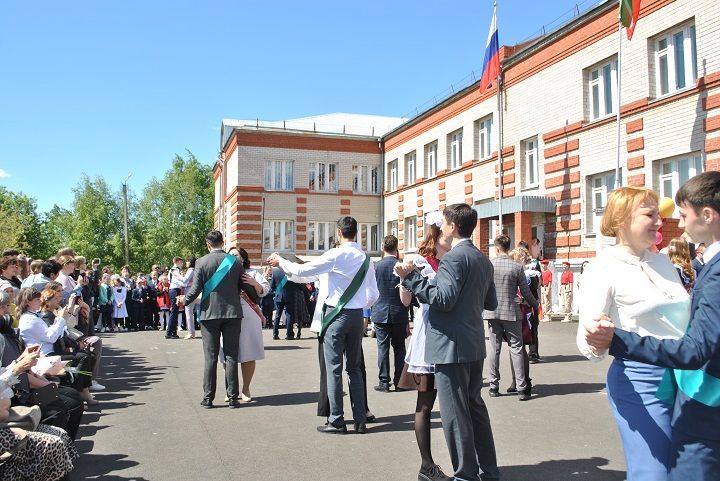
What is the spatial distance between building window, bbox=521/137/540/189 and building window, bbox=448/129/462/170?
540cm

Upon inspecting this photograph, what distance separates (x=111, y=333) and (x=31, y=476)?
16.4 m

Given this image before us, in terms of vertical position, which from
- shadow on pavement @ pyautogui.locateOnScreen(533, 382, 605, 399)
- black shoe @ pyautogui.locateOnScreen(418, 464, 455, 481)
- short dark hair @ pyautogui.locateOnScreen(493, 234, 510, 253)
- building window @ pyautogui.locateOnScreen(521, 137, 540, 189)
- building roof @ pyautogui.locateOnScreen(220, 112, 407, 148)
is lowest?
black shoe @ pyautogui.locateOnScreen(418, 464, 455, 481)

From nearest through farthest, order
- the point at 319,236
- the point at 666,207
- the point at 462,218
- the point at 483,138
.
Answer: the point at 666,207 < the point at 462,218 < the point at 483,138 < the point at 319,236

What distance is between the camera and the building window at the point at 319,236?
36.7 metres

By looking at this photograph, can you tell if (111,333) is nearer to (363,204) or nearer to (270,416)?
(270,416)

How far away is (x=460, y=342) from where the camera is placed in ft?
15.3

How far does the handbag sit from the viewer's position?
17.9 feet

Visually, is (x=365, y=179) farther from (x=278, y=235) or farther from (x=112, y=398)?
(x=112, y=398)

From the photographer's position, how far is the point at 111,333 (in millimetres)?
19812

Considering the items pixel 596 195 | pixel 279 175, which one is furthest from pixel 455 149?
pixel 279 175

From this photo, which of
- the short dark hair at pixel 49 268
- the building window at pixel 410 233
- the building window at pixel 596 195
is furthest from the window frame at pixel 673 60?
the building window at pixel 410 233

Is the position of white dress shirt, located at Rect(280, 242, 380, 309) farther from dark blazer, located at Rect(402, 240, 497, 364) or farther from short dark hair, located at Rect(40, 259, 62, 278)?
short dark hair, located at Rect(40, 259, 62, 278)

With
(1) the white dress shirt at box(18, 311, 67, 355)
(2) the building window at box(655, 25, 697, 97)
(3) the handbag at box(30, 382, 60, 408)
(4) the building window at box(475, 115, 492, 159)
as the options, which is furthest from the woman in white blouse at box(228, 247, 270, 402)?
(4) the building window at box(475, 115, 492, 159)

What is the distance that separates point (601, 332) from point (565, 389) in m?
6.82
